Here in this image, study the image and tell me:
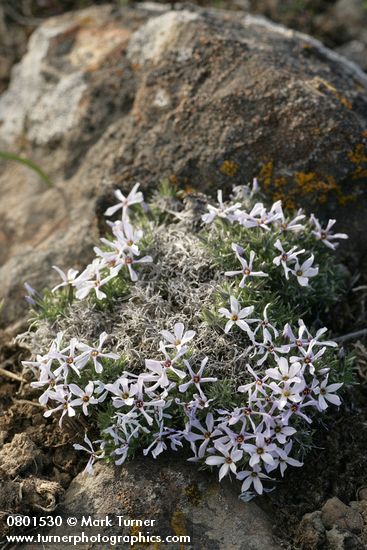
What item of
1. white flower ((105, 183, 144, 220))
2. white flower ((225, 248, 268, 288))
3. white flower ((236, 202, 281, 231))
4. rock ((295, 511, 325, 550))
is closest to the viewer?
rock ((295, 511, 325, 550))

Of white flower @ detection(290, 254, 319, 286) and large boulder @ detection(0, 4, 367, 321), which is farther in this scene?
large boulder @ detection(0, 4, 367, 321)

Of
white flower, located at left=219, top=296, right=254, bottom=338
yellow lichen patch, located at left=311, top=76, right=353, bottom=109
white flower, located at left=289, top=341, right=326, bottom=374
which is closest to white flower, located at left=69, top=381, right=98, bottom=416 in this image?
white flower, located at left=219, top=296, right=254, bottom=338

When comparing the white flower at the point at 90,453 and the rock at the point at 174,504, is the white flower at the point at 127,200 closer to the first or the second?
the white flower at the point at 90,453

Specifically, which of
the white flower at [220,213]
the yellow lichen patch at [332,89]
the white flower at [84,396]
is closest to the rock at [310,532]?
the white flower at [84,396]

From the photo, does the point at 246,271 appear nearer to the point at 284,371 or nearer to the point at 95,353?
the point at 284,371

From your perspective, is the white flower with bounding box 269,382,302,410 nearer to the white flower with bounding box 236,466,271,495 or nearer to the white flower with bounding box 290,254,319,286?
the white flower with bounding box 236,466,271,495

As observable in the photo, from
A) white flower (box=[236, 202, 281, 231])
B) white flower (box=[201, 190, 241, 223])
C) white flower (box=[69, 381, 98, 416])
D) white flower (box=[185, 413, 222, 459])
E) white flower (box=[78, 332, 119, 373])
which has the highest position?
white flower (box=[201, 190, 241, 223])

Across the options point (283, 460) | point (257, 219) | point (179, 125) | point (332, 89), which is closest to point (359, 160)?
point (332, 89)

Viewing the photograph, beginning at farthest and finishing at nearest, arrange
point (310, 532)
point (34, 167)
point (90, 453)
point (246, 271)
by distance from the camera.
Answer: point (34, 167) → point (246, 271) → point (90, 453) → point (310, 532)

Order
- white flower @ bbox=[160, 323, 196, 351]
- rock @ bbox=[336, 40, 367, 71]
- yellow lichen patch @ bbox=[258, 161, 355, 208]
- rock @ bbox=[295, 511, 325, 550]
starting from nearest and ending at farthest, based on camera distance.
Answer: rock @ bbox=[295, 511, 325, 550] < white flower @ bbox=[160, 323, 196, 351] < yellow lichen patch @ bbox=[258, 161, 355, 208] < rock @ bbox=[336, 40, 367, 71]
